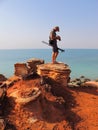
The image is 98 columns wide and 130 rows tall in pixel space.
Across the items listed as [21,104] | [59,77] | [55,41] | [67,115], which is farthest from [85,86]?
[21,104]

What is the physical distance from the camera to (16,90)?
11.0 m

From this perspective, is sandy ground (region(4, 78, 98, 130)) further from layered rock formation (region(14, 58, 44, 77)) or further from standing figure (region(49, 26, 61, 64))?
layered rock formation (region(14, 58, 44, 77))

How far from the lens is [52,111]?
1041 centimetres

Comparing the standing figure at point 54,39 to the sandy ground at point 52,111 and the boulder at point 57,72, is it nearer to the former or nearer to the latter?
the boulder at point 57,72

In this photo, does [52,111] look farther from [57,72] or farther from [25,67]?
[25,67]

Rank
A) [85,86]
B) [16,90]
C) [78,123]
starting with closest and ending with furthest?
[78,123], [16,90], [85,86]

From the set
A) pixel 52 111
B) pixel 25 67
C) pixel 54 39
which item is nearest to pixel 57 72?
pixel 54 39

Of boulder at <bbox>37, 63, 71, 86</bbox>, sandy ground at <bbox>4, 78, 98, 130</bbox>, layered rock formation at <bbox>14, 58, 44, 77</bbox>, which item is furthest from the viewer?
layered rock formation at <bbox>14, 58, 44, 77</bbox>

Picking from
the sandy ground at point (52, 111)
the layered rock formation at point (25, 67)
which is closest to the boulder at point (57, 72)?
the sandy ground at point (52, 111)

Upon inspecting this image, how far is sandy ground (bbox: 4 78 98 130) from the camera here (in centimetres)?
966

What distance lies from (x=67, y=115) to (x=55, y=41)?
4.90 m

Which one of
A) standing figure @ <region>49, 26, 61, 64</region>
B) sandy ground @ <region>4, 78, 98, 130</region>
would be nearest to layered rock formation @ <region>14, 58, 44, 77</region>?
standing figure @ <region>49, 26, 61, 64</region>

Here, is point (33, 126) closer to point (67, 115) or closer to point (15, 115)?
point (15, 115)

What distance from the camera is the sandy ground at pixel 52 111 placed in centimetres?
966
